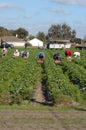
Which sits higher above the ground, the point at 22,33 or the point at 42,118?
the point at 22,33

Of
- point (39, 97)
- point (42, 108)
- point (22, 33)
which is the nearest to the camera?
point (42, 108)

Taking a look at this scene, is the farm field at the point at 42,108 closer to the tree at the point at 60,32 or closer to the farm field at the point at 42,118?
the farm field at the point at 42,118

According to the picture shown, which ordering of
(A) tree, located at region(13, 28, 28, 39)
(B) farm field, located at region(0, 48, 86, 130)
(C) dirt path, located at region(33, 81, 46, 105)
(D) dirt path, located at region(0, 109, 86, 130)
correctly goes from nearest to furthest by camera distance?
(D) dirt path, located at region(0, 109, 86, 130)
(B) farm field, located at region(0, 48, 86, 130)
(C) dirt path, located at region(33, 81, 46, 105)
(A) tree, located at region(13, 28, 28, 39)

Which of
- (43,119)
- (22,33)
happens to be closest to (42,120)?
(43,119)

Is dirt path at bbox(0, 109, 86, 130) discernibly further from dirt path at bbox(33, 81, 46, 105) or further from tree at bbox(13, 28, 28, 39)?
tree at bbox(13, 28, 28, 39)

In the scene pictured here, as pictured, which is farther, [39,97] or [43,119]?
[39,97]

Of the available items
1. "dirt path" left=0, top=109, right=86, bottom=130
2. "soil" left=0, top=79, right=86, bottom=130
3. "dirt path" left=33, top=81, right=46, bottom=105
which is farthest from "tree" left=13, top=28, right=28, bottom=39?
"dirt path" left=0, top=109, right=86, bottom=130

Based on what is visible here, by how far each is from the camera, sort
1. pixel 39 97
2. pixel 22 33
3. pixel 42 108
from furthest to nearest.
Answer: pixel 22 33, pixel 39 97, pixel 42 108

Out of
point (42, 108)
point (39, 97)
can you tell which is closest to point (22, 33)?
point (39, 97)

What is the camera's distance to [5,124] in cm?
1156

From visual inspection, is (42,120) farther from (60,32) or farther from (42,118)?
(60,32)

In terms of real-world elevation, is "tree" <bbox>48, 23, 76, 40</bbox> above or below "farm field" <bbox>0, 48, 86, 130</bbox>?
above

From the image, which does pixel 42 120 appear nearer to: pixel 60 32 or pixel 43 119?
pixel 43 119

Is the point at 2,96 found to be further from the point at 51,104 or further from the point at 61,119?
the point at 61,119
